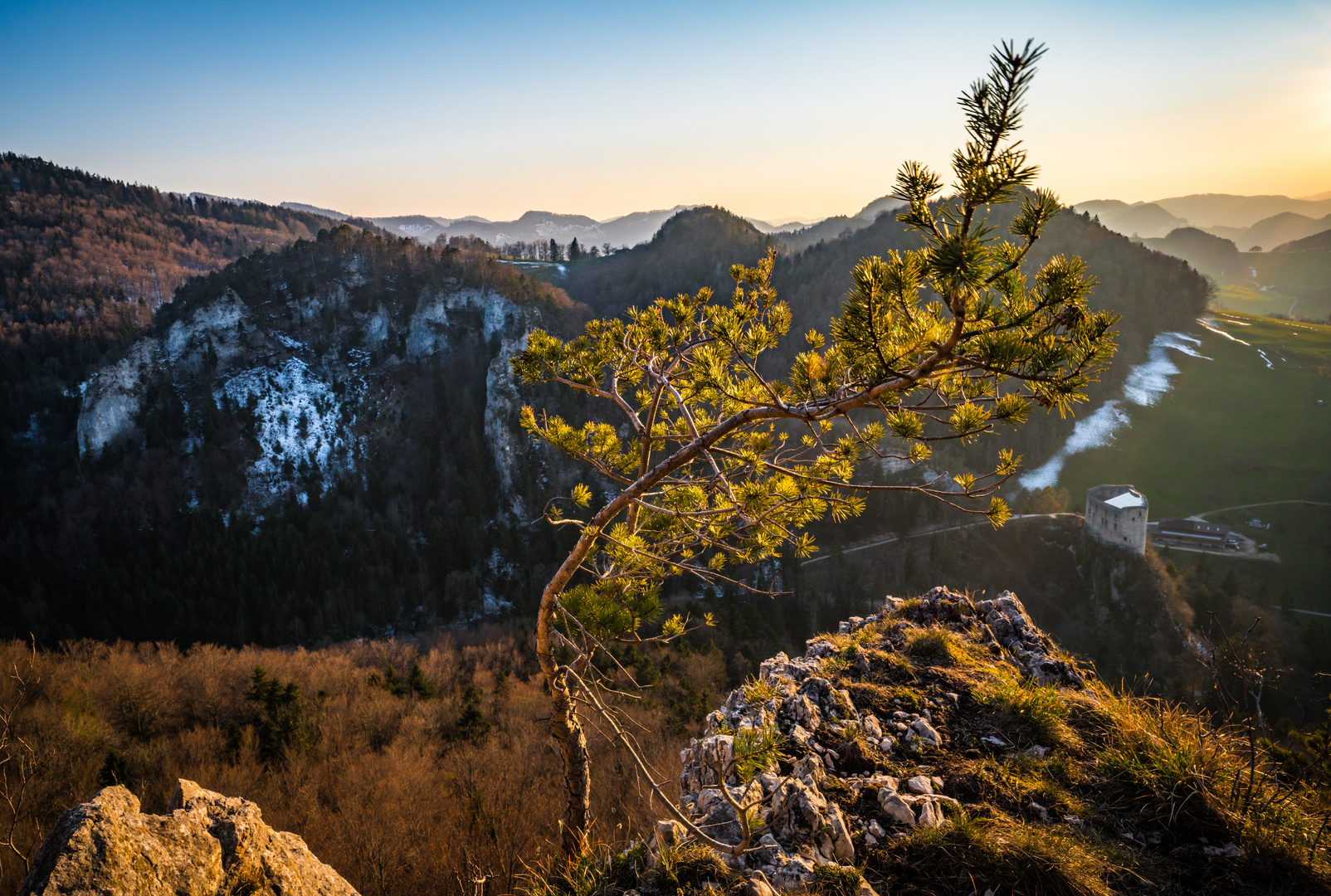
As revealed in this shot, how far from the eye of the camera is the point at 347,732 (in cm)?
2384

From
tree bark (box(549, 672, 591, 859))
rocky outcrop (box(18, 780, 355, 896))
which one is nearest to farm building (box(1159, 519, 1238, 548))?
tree bark (box(549, 672, 591, 859))

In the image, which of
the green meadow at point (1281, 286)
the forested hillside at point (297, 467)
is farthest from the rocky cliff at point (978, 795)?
the green meadow at point (1281, 286)

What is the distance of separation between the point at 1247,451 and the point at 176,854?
89.4 m

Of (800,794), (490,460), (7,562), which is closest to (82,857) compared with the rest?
(800,794)

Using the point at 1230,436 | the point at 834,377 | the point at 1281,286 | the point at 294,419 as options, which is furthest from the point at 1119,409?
the point at 1281,286

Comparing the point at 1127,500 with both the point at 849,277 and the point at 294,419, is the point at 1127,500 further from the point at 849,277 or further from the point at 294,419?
the point at 294,419

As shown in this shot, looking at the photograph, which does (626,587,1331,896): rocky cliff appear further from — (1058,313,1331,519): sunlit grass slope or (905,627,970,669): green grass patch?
(1058,313,1331,519): sunlit grass slope

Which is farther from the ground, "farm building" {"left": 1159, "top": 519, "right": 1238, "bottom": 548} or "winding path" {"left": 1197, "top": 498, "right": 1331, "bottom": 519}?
"winding path" {"left": 1197, "top": 498, "right": 1331, "bottom": 519}

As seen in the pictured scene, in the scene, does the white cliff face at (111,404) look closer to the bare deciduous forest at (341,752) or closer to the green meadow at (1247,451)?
the bare deciduous forest at (341,752)

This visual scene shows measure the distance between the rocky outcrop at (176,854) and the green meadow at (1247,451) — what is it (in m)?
61.1

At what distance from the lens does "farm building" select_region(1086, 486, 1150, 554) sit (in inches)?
1713

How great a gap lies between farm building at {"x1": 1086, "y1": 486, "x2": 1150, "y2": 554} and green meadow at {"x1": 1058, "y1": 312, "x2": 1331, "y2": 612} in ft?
31.1

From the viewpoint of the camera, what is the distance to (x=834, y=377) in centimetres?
358

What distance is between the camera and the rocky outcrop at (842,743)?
405cm
